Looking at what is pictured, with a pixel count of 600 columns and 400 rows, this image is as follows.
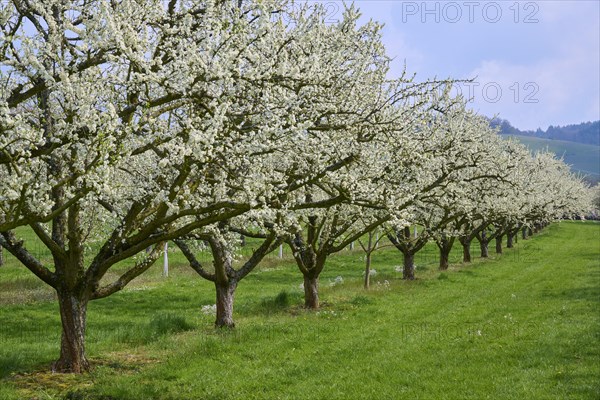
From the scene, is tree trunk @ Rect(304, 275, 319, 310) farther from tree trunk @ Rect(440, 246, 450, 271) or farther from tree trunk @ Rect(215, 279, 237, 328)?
tree trunk @ Rect(440, 246, 450, 271)

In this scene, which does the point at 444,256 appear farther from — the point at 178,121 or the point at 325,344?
the point at 178,121

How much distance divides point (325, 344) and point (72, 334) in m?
7.20

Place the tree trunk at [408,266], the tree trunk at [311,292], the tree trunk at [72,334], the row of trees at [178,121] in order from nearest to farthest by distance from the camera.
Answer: the row of trees at [178,121] → the tree trunk at [72,334] → the tree trunk at [311,292] → the tree trunk at [408,266]

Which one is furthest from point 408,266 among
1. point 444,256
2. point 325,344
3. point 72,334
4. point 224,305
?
point 72,334

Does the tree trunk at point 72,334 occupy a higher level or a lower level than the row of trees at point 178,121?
lower

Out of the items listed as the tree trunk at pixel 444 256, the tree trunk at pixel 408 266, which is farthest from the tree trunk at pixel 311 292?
the tree trunk at pixel 444 256

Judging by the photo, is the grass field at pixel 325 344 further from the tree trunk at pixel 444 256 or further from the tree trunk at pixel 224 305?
the tree trunk at pixel 444 256

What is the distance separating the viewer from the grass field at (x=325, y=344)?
1251cm

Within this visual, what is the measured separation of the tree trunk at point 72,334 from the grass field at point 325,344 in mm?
352

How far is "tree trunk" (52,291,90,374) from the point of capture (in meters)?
13.1

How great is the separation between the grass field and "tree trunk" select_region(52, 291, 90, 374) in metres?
0.35

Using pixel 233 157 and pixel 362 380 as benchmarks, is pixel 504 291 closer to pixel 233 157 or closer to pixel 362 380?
pixel 362 380

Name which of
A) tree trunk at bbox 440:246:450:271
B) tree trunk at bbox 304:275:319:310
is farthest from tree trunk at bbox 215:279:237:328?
tree trunk at bbox 440:246:450:271

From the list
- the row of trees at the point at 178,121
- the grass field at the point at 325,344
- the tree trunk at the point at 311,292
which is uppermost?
the row of trees at the point at 178,121
